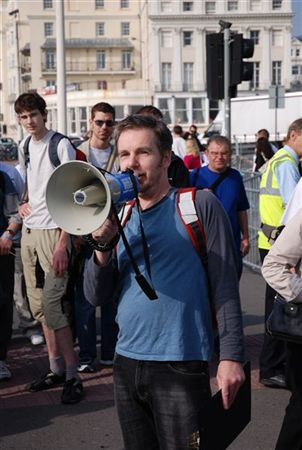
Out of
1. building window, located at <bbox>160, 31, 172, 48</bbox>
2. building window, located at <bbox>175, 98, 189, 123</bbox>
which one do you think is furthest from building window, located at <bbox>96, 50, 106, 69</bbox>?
building window, located at <bbox>175, 98, 189, 123</bbox>

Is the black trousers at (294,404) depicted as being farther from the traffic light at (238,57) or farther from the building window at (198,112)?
the building window at (198,112)

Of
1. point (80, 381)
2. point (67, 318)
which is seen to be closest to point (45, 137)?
point (67, 318)

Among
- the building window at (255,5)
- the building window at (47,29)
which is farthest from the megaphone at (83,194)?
the building window at (47,29)

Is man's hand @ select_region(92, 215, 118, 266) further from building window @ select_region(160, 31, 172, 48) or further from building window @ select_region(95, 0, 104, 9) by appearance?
building window @ select_region(95, 0, 104, 9)

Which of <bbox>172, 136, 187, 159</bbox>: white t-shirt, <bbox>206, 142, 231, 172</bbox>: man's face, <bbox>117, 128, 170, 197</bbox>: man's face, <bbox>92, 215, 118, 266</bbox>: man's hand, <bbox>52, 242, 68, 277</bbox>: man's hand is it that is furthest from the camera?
<bbox>172, 136, 187, 159</bbox>: white t-shirt

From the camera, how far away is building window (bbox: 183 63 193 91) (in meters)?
83.5

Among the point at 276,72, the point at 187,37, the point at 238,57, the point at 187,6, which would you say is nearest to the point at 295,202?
the point at 238,57

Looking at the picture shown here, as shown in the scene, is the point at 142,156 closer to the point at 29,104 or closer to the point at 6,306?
the point at 29,104

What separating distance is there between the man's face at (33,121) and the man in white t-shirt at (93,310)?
70 centimetres

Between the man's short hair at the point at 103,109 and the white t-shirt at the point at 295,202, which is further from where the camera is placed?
the man's short hair at the point at 103,109

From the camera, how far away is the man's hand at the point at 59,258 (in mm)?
5254

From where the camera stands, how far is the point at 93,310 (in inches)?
252

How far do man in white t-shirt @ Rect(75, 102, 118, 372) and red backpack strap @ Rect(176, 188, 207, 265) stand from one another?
3.26 meters

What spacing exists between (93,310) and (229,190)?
1.50 metres
